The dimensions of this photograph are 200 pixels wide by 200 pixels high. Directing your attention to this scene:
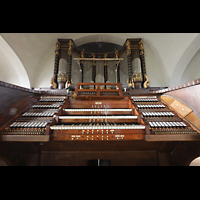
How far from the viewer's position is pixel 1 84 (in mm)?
1669

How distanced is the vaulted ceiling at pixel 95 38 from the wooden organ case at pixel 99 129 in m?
3.74

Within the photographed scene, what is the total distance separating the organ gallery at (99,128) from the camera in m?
1.50

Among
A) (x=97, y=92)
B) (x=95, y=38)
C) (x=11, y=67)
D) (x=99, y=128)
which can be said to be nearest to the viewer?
(x=99, y=128)

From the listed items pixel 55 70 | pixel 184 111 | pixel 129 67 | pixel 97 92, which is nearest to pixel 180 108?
pixel 184 111

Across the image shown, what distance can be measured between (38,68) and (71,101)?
4.74 meters

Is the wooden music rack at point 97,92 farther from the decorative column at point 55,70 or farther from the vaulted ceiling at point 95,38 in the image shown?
the vaulted ceiling at point 95,38

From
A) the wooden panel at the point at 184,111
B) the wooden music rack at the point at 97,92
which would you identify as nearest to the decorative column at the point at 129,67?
the wooden music rack at the point at 97,92

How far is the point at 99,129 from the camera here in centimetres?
150

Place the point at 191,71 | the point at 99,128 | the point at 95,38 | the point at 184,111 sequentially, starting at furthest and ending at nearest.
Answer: the point at 95,38 < the point at 191,71 < the point at 184,111 < the point at 99,128

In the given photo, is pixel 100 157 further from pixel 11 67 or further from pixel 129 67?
pixel 11 67

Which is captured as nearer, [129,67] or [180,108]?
[180,108]

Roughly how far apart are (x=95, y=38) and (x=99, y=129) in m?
6.52
